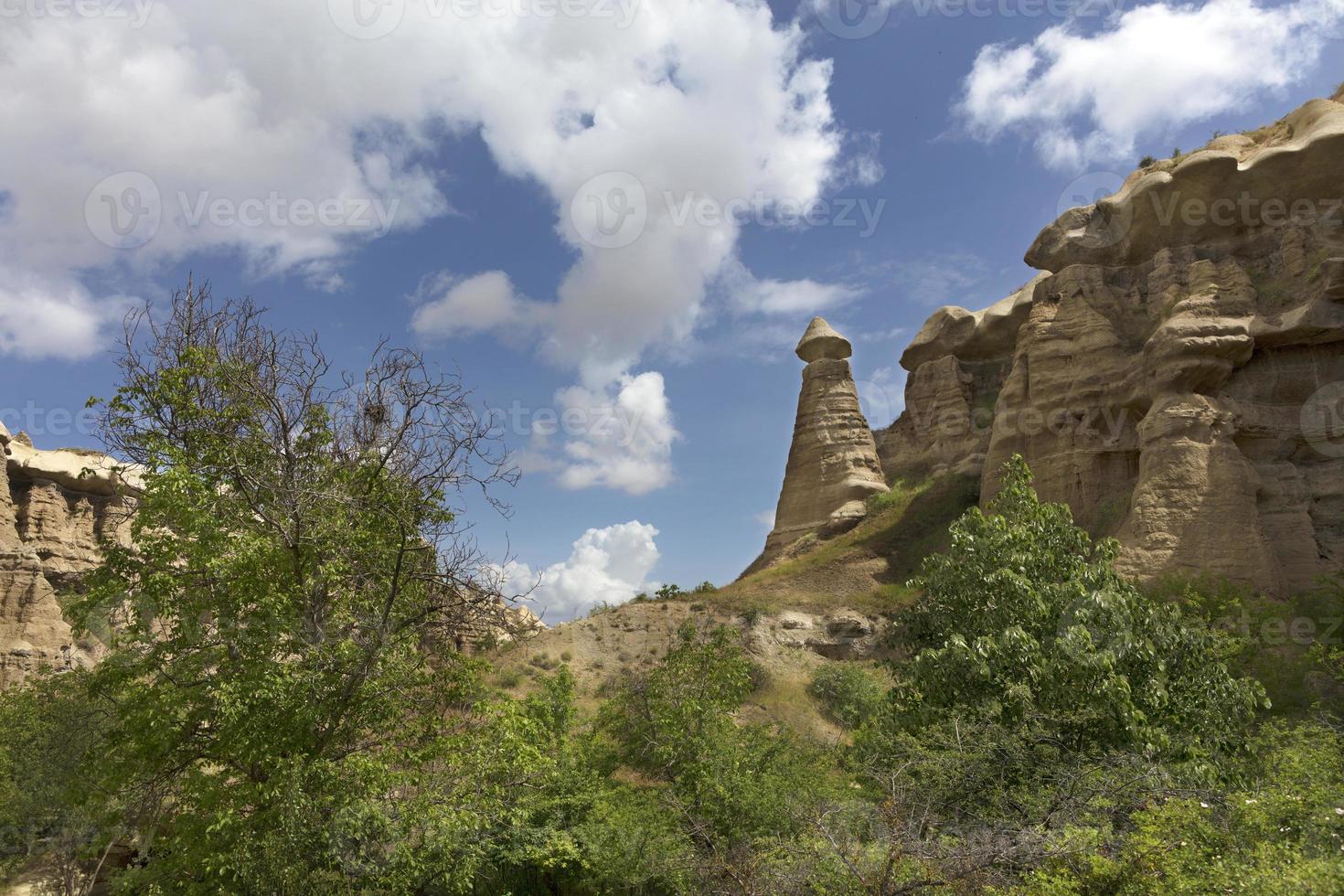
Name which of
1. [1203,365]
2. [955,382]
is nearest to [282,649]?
[1203,365]

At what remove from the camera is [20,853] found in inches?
845

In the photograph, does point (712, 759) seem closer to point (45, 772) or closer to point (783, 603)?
point (45, 772)

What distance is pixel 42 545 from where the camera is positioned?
39594mm

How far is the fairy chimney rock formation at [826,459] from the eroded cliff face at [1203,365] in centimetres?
1080

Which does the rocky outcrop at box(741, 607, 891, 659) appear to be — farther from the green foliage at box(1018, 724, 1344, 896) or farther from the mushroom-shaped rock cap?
the green foliage at box(1018, 724, 1344, 896)

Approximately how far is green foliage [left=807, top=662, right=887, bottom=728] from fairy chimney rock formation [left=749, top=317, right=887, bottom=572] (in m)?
12.2

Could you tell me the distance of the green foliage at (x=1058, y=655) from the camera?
10422 mm

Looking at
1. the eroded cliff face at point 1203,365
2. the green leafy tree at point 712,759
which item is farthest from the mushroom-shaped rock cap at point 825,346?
the green leafy tree at point 712,759

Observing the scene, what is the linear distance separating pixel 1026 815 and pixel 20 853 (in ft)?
86.7

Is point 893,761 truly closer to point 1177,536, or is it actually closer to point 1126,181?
point 1177,536

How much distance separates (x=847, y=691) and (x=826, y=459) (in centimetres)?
1811

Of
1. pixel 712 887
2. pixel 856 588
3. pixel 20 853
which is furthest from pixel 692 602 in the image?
pixel 712 887

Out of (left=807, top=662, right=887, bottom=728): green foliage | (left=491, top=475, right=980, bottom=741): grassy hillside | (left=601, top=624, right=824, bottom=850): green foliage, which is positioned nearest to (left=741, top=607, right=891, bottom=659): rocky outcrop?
(left=491, top=475, right=980, bottom=741): grassy hillside

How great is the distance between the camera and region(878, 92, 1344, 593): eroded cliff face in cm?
2398
